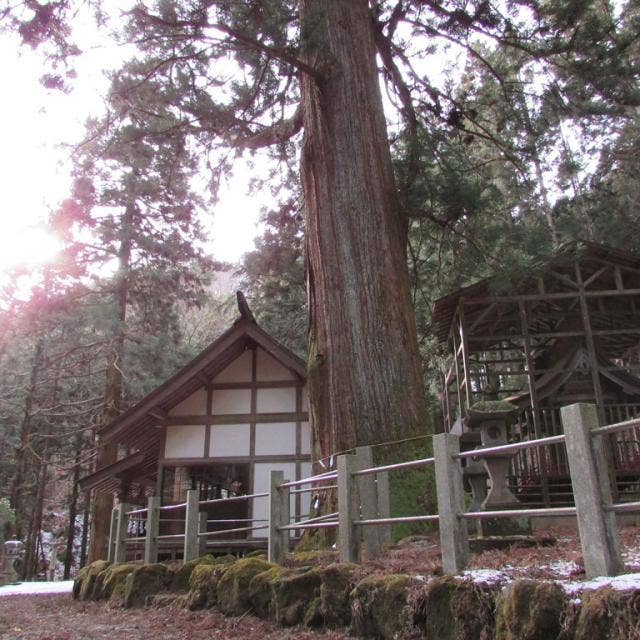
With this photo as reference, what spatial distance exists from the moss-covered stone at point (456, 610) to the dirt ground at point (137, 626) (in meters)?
0.94

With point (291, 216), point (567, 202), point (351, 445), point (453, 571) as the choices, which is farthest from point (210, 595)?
point (567, 202)

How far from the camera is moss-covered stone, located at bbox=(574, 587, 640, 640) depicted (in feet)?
7.66

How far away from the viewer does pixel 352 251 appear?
292 inches

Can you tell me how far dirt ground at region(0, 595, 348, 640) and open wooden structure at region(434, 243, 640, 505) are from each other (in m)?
6.59

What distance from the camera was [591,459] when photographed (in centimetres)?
295

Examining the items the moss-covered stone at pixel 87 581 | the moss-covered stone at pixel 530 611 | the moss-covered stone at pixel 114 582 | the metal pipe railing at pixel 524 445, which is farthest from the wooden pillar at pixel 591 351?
the moss-covered stone at pixel 530 611

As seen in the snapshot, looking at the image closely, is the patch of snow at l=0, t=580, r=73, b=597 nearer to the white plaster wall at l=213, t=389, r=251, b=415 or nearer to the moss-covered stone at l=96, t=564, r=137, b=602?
the moss-covered stone at l=96, t=564, r=137, b=602

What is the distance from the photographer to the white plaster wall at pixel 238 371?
42.4ft

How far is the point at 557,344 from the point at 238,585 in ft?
35.6

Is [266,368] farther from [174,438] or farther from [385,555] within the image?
[385,555]

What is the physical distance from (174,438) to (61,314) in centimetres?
654

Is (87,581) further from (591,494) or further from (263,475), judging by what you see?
(591,494)

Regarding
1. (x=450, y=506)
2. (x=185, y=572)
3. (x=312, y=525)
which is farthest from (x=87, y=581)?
(x=450, y=506)

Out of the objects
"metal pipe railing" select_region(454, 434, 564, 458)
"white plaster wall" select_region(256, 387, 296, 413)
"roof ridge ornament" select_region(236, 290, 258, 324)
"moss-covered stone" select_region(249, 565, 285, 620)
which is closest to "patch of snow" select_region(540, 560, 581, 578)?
"metal pipe railing" select_region(454, 434, 564, 458)
